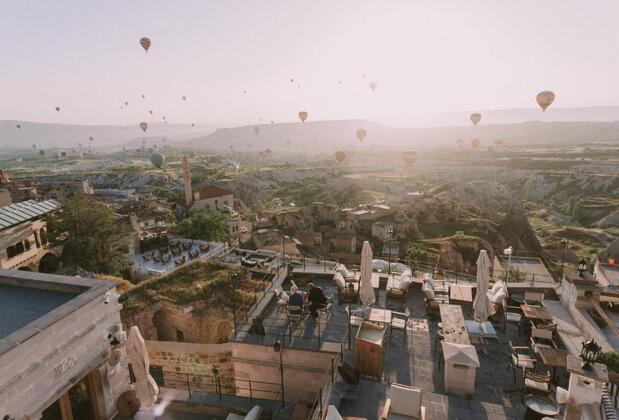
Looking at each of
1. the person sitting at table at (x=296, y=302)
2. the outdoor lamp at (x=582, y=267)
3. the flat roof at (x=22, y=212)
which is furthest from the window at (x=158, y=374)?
the flat roof at (x=22, y=212)

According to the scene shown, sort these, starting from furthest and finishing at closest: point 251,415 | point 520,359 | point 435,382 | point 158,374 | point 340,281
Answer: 1. point 158,374
2. point 340,281
3. point 520,359
4. point 435,382
5. point 251,415

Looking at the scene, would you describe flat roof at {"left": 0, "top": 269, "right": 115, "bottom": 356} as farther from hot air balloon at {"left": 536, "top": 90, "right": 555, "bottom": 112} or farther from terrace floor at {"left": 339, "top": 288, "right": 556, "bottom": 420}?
hot air balloon at {"left": 536, "top": 90, "right": 555, "bottom": 112}

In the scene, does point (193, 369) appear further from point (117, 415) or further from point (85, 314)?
point (85, 314)

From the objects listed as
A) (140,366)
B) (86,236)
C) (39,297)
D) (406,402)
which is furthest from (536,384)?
(86,236)

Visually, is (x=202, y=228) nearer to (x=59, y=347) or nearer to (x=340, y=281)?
(x=340, y=281)

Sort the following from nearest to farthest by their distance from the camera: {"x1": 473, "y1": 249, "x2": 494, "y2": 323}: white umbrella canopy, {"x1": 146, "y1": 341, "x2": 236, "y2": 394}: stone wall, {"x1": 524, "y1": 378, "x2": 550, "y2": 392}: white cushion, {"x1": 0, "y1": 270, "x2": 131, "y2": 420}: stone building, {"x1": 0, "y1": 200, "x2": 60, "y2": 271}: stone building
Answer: {"x1": 0, "y1": 270, "x2": 131, "y2": 420}: stone building
{"x1": 524, "y1": 378, "x2": 550, "y2": 392}: white cushion
{"x1": 473, "y1": 249, "x2": 494, "y2": 323}: white umbrella canopy
{"x1": 146, "y1": 341, "x2": 236, "y2": 394}: stone wall
{"x1": 0, "y1": 200, "x2": 60, "y2": 271}: stone building

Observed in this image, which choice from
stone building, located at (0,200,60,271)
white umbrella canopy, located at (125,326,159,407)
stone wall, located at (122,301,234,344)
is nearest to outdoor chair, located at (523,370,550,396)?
white umbrella canopy, located at (125,326,159,407)

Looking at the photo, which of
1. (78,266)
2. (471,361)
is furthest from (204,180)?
(471,361)
